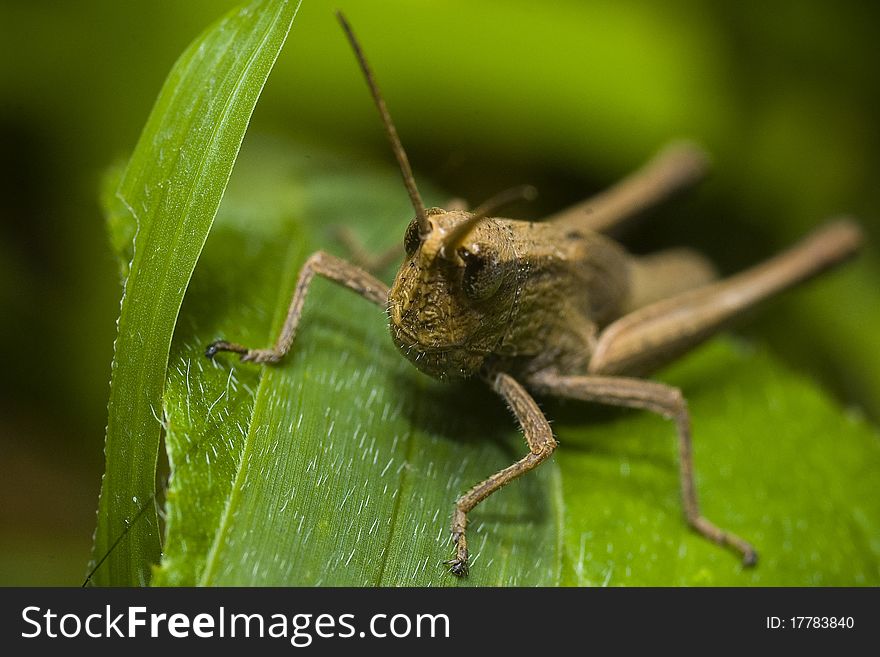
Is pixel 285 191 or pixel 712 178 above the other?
pixel 712 178

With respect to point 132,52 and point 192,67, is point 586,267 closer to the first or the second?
point 192,67

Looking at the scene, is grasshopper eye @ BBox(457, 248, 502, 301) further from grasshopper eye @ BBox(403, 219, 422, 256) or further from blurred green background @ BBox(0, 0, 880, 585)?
blurred green background @ BBox(0, 0, 880, 585)

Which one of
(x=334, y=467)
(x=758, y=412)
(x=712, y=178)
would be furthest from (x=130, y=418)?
(x=712, y=178)

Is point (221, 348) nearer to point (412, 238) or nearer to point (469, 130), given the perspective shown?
point (412, 238)

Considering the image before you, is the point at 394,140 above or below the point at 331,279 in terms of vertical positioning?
below

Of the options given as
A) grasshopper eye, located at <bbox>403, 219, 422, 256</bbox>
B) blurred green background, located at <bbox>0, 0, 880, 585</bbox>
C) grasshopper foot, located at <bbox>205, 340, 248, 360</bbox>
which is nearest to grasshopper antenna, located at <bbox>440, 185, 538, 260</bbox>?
grasshopper eye, located at <bbox>403, 219, 422, 256</bbox>

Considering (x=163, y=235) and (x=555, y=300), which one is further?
(x=555, y=300)

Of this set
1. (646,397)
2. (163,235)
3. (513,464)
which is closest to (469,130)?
(646,397)
